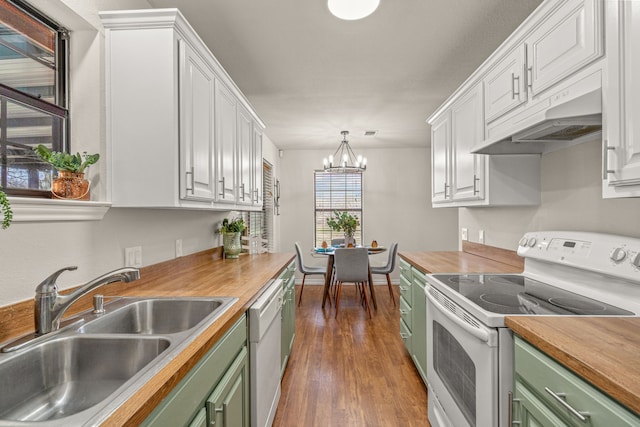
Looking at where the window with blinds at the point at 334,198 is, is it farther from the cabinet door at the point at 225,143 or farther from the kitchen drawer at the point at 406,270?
the cabinet door at the point at 225,143

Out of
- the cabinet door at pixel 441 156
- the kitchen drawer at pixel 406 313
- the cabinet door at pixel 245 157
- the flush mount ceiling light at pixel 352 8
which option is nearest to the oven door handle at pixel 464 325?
the kitchen drawer at pixel 406 313

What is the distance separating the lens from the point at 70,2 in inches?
54.5

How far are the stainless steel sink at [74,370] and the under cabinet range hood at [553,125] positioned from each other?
63.9 inches

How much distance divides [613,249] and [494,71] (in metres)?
1.22

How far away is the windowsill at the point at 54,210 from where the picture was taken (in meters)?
1.10

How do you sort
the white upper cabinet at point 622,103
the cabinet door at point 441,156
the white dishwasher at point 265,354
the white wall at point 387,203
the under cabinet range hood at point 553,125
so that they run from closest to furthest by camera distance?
the white upper cabinet at point 622,103, the under cabinet range hood at point 553,125, the white dishwasher at point 265,354, the cabinet door at point 441,156, the white wall at point 387,203

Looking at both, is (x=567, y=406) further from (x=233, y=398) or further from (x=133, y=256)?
(x=133, y=256)

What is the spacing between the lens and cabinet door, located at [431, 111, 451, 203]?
9.22 ft

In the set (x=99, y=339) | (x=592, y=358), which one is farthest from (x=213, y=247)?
(x=592, y=358)

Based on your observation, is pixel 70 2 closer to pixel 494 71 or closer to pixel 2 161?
pixel 2 161

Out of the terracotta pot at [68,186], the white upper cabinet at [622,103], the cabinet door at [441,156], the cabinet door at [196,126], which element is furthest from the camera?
the cabinet door at [441,156]

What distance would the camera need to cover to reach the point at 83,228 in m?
1.43

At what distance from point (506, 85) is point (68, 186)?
2254 mm

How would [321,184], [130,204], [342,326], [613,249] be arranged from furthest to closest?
[321,184], [342,326], [130,204], [613,249]
